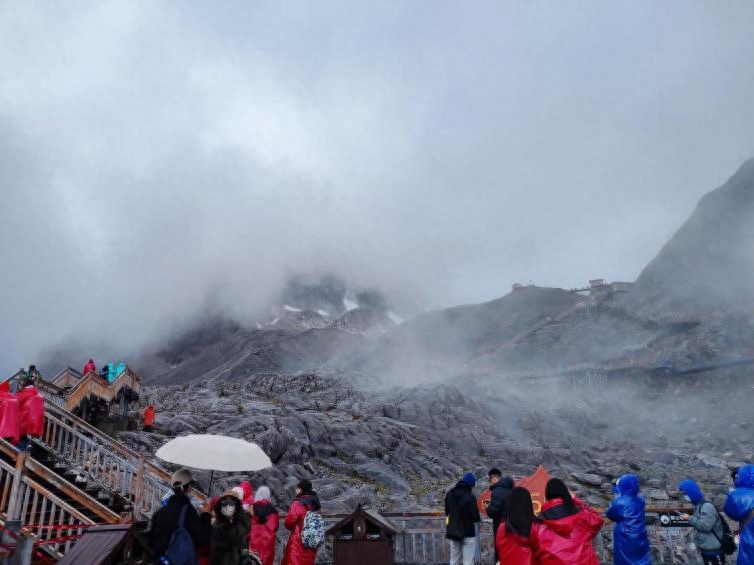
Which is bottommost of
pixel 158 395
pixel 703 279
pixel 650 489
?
pixel 650 489

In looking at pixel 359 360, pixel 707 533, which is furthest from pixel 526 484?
pixel 359 360

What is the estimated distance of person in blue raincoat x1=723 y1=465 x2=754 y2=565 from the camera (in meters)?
6.11

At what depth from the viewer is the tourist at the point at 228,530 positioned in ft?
20.1

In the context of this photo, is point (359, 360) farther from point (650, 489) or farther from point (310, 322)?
point (310, 322)

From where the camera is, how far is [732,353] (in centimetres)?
6019

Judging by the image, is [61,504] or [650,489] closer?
[61,504]

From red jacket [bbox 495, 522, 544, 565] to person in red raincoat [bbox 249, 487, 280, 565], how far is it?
3.88 metres

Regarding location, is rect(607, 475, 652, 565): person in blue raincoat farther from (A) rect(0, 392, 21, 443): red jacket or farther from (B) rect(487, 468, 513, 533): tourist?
(A) rect(0, 392, 21, 443): red jacket

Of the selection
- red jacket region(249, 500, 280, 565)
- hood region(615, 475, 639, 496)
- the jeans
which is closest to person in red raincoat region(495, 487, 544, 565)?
hood region(615, 475, 639, 496)

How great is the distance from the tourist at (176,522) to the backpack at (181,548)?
0.04m

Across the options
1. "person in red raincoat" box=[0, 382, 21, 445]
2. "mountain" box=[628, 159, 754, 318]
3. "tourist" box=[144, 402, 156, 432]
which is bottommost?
"person in red raincoat" box=[0, 382, 21, 445]

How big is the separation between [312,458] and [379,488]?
4.50 metres

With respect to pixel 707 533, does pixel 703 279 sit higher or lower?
higher

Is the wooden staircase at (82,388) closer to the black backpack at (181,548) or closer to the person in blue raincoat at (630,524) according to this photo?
the black backpack at (181,548)
